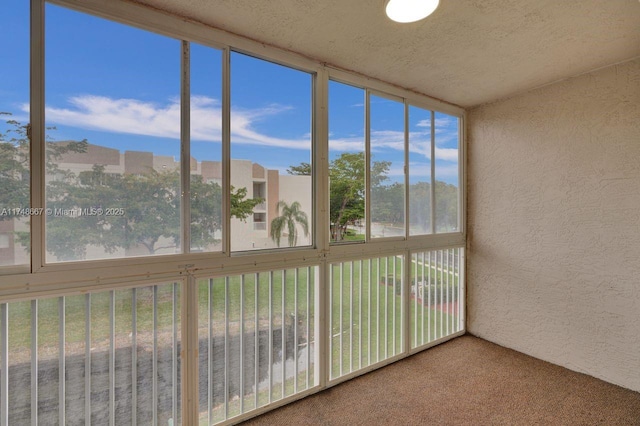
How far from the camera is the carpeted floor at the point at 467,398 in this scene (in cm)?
194

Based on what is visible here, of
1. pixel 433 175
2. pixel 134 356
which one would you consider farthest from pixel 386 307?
pixel 134 356

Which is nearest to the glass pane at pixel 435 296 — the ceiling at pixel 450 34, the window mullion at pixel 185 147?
the ceiling at pixel 450 34

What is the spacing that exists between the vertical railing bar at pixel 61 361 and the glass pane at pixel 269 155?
880mm

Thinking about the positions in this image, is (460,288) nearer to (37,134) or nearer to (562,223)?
(562,223)

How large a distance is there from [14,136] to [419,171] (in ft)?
9.23

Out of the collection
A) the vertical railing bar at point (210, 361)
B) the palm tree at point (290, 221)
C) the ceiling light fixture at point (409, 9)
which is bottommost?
the vertical railing bar at point (210, 361)

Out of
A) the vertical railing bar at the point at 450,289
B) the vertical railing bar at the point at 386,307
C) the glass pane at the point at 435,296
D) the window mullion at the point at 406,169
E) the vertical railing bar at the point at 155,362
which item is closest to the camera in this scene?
the vertical railing bar at the point at 155,362

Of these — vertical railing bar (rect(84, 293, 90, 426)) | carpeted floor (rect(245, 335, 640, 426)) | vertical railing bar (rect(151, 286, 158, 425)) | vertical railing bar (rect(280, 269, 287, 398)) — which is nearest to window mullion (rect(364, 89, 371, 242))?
vertical railing bar (rect(280, 269, 287, 398))

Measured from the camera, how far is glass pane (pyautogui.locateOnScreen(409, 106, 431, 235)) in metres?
2.87

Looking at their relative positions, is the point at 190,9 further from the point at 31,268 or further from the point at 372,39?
the point at 31,268

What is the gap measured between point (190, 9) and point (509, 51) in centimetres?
204

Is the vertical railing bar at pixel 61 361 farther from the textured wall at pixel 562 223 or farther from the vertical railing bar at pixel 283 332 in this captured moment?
the textured wall at pixel 562 223

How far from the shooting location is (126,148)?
63.5 inches

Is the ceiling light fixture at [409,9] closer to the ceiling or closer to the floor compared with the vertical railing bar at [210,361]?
closer to the ceiling
